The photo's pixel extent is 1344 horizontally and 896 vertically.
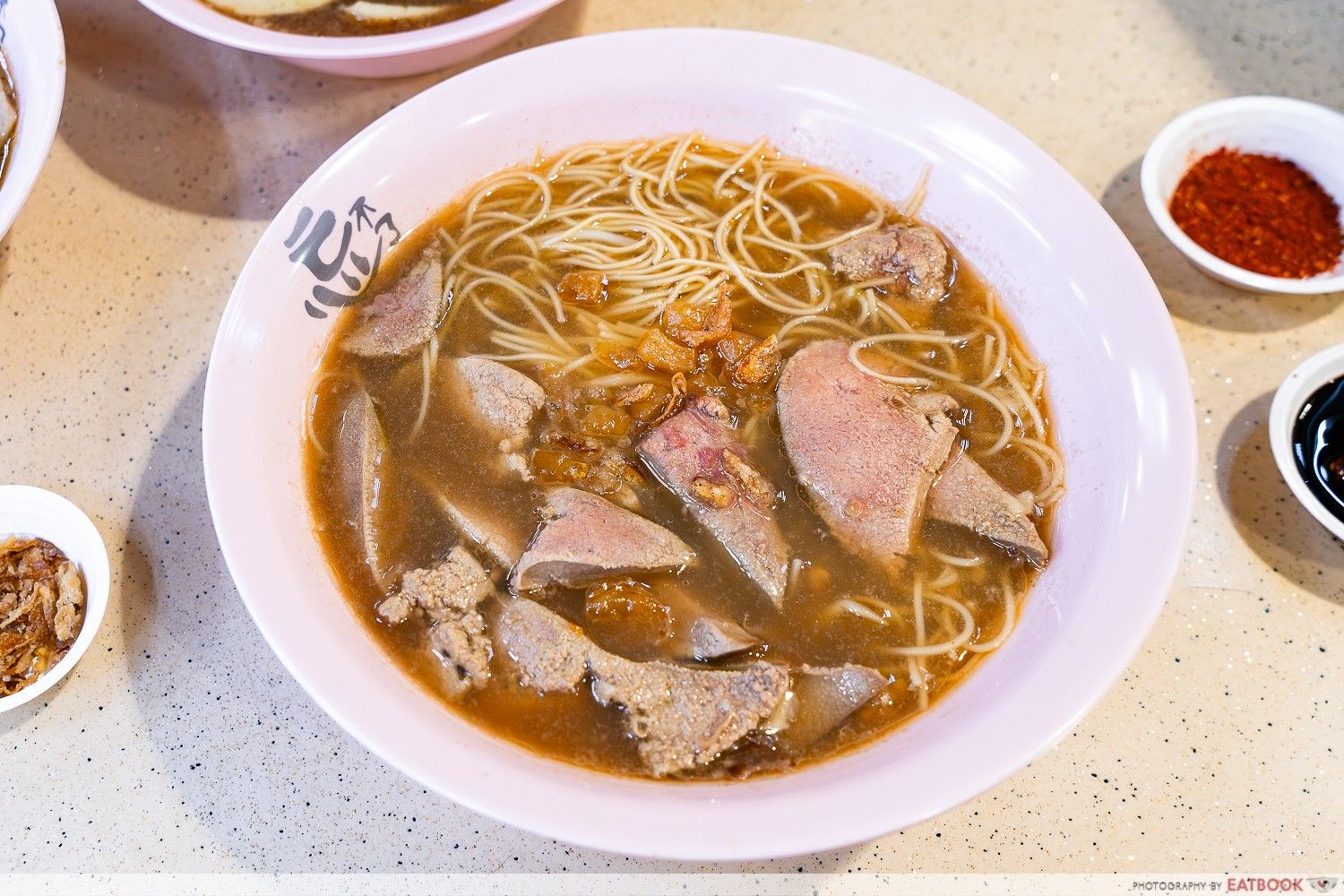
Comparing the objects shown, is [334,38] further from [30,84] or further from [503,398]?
[503,398]

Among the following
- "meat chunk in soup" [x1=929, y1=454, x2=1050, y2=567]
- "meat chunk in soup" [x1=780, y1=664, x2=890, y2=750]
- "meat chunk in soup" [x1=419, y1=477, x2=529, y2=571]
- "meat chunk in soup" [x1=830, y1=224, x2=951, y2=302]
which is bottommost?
"meat chunk in soup" [x1=780, y1=664, x2=890, y2=750]

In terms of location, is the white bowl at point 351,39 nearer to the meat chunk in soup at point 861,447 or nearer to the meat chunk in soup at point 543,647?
the meat chunk in soup at point 861,447

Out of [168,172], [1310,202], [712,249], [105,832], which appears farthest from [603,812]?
[1310,202]

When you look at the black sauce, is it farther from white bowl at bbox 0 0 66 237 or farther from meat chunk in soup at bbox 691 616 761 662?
white bowl at bbox 0 0 66 237

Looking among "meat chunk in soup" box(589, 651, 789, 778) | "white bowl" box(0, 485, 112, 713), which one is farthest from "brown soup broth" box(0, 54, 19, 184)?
"meat chunk in soup" box(589, 651, 789, 778)

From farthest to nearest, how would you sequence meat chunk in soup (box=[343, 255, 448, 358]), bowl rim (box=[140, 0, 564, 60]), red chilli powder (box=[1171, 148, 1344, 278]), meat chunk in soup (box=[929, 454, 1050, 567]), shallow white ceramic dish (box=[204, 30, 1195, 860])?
red chilli powder (box=[1171, 148, 1344, 278]) → bowl rim (box=[140, 0, 564, 60]) → meat chunk in soup (box=[343, 255, 448, 358]) → meat chunk in soup (box=[929, 454, 1050, 567]) → shallow white ceramic dish (box=[204, 30, 1195, 860])

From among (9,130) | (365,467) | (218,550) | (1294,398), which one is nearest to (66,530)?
(218,550)

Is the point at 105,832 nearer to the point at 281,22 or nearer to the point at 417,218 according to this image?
the point at 417,218
